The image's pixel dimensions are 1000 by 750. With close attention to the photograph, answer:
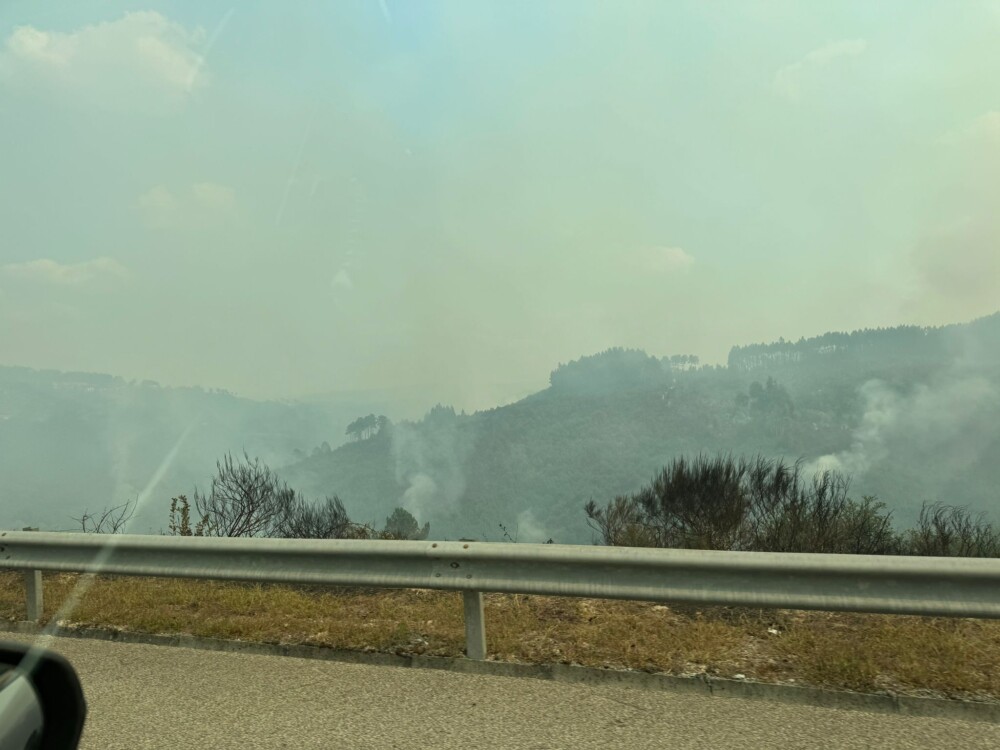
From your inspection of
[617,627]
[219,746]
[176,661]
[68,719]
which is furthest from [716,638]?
[68,719]

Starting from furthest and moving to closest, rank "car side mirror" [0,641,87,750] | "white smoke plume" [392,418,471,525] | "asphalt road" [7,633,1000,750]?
"white smoke plume" [392,418,471,525]
"asphalt road" [7,633,1000,750]
"car side mirror" [0,641,87,750]

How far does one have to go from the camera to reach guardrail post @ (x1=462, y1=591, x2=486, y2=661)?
484 centimetres

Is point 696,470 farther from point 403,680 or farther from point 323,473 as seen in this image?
point 323,473

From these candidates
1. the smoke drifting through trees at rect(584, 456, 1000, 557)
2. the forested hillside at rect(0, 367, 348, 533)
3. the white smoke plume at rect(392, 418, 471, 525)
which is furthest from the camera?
the white smoke plume at rect(392, 418, 471, 525)

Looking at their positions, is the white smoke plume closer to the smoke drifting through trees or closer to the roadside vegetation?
the smoke drifting through trees

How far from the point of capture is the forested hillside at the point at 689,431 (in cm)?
12862

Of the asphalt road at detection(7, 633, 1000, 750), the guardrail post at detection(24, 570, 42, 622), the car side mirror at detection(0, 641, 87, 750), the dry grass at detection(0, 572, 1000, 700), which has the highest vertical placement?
the car side mirror at detection(0, 641, 87, 750)

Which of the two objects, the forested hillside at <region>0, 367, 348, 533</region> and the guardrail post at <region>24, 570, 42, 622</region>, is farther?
the forested hillside at <region>0, 367, 348, 533</region>

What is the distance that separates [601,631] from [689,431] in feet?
493

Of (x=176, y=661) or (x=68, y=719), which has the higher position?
(x=68, y=719)

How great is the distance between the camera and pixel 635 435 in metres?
149

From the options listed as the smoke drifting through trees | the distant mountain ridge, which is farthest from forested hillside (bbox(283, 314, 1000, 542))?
the smoke drifting through trees

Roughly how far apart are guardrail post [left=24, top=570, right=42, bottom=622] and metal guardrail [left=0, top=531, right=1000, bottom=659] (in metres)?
0.16

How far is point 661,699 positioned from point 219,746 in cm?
216
